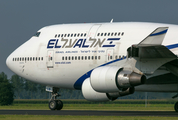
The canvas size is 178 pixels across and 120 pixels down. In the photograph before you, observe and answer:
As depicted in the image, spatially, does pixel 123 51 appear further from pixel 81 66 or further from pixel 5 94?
pixel 5 94

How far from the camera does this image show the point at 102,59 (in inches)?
1026

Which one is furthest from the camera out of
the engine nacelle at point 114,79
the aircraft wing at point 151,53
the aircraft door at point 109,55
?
the aircraft door at point 109,55

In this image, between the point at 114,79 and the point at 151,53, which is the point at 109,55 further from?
the point at 151,53

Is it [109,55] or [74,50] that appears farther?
[74,50]

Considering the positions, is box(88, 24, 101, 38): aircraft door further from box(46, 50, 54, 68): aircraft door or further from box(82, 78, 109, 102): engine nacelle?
box(82, 78, 109, 102): engine nacelle

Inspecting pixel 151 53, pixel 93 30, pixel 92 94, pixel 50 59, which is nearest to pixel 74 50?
pixel 93 30

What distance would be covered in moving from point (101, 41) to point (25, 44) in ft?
24.7

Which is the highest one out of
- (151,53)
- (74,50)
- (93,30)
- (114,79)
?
(93,30)

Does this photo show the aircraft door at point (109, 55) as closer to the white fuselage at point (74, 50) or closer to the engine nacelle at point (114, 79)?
the white fuselage at point (74, 50)

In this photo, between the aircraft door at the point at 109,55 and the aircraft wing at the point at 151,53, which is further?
the aircraft door at the point at 109,55

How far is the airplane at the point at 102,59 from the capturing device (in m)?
22.0

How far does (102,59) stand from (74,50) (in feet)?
8.65

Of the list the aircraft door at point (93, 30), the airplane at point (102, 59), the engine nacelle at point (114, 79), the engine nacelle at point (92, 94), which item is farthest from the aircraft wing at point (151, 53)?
the aircraft door at point (93, 30)

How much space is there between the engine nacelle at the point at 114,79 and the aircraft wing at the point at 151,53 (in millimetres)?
799
